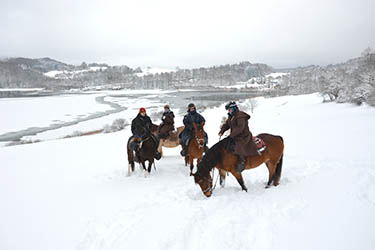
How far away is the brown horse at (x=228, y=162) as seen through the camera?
436 cm

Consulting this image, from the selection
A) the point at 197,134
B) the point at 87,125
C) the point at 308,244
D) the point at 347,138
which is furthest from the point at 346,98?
the point at 87,125

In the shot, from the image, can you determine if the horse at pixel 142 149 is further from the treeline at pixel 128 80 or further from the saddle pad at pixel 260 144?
the treeline at pixel 128 80

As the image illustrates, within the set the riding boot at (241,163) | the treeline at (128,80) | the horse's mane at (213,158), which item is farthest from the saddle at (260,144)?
the treeline at (128,80)

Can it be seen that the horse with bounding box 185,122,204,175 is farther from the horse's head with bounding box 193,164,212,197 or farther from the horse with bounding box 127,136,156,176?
the horse's head with bounding box 193,164,212,197

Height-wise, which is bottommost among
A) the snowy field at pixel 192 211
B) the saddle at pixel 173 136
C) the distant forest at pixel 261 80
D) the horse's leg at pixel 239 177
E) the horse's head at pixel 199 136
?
the snowy field at pixel 192 211

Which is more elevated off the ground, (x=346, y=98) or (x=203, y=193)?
(x=346, y=98)

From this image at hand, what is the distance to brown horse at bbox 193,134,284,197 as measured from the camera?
172 inches

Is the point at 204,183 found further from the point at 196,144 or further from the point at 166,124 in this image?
the point at 166,124

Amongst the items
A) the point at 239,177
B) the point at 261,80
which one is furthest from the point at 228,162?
the point at 261,80

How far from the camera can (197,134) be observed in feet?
19.3

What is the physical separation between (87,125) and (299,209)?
28972 mm

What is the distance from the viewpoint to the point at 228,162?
14.5 ft

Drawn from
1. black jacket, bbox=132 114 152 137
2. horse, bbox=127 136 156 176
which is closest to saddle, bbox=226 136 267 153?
horse, bbox=127 136 156 176

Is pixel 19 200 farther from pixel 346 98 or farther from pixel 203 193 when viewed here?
pixel 346 98
